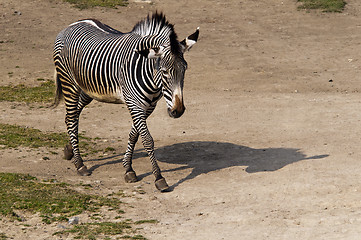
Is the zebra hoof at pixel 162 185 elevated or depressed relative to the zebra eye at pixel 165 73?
depressed

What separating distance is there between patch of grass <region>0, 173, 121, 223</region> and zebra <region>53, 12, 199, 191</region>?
1103mm

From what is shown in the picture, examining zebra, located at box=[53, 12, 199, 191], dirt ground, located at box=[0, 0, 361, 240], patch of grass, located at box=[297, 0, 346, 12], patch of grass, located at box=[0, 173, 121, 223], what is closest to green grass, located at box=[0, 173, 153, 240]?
patch of grass, located at box=[0, 173, 121, 223]

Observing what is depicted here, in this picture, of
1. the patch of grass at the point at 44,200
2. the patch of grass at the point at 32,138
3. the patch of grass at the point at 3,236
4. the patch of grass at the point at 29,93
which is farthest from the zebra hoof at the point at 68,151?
the patch of grass at the point at 29,93

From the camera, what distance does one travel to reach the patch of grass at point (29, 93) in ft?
49.5

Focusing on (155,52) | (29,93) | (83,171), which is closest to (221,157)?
(83,171)

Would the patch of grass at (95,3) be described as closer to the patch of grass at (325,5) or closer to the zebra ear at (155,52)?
the patch of grass at (325,5)

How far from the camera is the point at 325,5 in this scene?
2366 cm

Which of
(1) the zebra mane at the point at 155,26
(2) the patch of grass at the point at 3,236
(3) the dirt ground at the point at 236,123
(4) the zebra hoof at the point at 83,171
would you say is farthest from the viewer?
(4) the zebra hoof at the point at 83,171

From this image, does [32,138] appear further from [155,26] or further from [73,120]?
[155,26]

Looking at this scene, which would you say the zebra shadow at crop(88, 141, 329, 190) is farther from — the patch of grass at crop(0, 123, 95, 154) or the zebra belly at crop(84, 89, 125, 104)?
the zebra belly at crop(84, 89, 125, 104)

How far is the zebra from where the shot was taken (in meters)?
9.16

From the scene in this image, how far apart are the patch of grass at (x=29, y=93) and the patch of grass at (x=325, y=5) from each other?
38.2ft

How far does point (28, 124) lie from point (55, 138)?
1149 millimetres

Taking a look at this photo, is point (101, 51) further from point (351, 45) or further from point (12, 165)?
point (351, 45)
